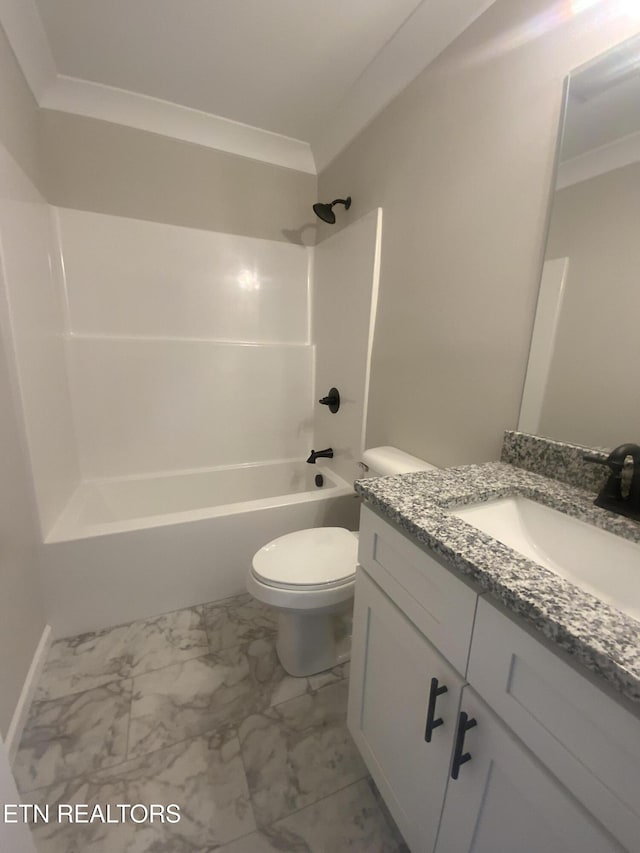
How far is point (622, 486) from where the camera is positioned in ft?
2.47

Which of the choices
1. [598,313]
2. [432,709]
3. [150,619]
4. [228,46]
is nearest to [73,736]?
[150,619]

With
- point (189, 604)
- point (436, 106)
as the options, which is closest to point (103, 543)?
point (189, 604)

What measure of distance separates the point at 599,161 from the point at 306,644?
1.63 metres

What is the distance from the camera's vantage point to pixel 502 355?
3.47 feet

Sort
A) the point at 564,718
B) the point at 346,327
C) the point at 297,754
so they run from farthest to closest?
the point at 346,327
the point at 297,754
the point at 564,718

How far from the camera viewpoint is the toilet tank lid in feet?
4.33

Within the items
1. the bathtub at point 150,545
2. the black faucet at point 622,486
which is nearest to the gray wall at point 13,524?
the bathtub at point 150,545

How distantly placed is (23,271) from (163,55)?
1.03 metres

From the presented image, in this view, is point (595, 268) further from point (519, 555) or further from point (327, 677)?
point (327, 677)

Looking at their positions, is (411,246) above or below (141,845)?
above

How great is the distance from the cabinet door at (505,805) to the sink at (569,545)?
28 cm

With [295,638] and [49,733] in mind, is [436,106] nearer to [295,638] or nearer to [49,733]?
[295,638]

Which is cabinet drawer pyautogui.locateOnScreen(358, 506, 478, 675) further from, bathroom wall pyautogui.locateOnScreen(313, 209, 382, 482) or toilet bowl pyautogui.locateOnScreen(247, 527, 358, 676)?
bathroom wall pyautogui.locateOnScreen(313, 209, 382, 482)

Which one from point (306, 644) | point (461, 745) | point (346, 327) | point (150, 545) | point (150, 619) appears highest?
point (346, 327)
